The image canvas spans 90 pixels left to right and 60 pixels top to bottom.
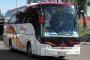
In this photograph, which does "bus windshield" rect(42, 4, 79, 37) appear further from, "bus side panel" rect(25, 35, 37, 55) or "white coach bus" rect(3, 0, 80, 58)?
"bus side panel" rect(25, 35, 37, 55)

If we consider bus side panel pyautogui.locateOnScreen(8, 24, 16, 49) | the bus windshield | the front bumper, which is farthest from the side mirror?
bus side panel pyautogui.locateOnScreen(8, 24, 16, 49)

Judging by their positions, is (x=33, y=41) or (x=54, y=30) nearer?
(x=54, y=30)

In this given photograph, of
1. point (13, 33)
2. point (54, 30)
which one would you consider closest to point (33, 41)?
point (54, 30)

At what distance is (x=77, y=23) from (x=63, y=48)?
170cm

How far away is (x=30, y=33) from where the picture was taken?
16484 millimetres

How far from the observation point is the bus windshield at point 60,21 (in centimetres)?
1470

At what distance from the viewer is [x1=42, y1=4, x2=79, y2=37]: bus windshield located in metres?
14.7

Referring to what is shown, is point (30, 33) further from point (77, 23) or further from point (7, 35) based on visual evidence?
point (7, 35)

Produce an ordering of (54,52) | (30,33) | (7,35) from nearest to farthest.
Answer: (54,52) < (30,33) < (7,35)

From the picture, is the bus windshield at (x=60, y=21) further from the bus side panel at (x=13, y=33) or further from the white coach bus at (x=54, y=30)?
the bus side panel at (x=13, y=33)

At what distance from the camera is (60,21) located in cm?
1488

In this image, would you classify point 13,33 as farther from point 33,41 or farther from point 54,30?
point 54,30

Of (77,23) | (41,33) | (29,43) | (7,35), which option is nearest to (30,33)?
(29,43)

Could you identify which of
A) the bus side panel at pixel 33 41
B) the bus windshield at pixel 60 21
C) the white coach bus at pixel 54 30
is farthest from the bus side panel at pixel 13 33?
the bus windshield at pixel 60 21
